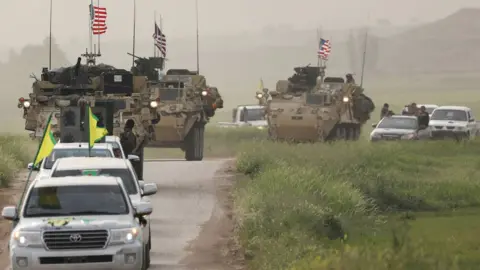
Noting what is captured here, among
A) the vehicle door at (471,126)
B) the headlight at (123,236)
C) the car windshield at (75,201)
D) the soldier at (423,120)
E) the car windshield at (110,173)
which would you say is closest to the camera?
the headlight at (123,236)

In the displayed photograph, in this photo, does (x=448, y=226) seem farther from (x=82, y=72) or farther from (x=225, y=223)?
(x=82, y=72)

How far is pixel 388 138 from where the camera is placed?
4875cm

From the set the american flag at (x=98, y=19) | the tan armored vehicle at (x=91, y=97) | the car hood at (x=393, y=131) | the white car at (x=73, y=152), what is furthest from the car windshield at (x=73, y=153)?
the car hood at (x=393, y=131)

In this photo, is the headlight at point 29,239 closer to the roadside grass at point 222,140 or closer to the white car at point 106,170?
the white car at point 106,170

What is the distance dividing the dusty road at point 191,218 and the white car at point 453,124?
15490 millimetres

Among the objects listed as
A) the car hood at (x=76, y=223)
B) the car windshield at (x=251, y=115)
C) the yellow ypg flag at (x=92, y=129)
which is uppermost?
the yellow ypg flag at (x=92, y=129)

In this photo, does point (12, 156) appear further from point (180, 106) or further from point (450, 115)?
point (450, 115)

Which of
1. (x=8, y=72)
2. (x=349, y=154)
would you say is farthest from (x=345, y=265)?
(x=8, y=72)

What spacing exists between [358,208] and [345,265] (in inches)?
507

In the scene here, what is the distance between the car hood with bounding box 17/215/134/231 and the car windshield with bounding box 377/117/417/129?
33.4 metres

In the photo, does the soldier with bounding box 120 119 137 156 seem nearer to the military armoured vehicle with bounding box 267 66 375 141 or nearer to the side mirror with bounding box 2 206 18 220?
the side mirror with bounding box 2 206 18 220

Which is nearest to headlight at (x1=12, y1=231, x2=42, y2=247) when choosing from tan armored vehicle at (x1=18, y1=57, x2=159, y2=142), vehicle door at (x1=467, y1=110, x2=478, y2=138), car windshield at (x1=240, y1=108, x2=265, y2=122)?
tan armored vehicle at (x1=18, y1=57, x2=159, y2=142)

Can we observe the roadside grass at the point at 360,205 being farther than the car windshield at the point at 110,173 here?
No

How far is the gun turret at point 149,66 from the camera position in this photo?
133 ft
